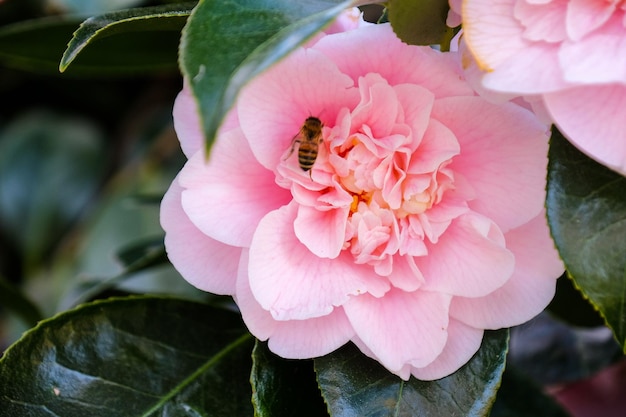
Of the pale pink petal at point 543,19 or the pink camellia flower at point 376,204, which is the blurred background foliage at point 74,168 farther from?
the pale pink petal at point 543,19

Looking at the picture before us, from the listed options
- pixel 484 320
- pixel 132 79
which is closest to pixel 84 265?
pixel 132 79

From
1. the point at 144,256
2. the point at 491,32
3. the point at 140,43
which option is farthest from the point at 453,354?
the point at 140,43

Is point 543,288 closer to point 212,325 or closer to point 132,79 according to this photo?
point 212,325

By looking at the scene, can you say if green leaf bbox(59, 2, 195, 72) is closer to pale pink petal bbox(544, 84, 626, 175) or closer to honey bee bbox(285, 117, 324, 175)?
honey bee bbox(285, 117, 324, 175)

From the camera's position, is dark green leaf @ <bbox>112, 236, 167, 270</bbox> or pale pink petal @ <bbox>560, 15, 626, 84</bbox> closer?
pale pink petal @ <bbox>560, 15, 626, 84</bbox>

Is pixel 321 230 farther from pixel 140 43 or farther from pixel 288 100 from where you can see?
pixel 140 43

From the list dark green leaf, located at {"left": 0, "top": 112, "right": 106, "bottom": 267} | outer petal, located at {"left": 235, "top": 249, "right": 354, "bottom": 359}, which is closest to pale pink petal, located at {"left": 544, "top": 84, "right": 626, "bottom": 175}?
outer petal, located at {"left": 235, "top": 249, "right": 354, "bottom": 359}
